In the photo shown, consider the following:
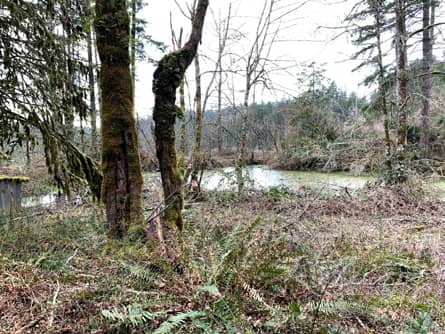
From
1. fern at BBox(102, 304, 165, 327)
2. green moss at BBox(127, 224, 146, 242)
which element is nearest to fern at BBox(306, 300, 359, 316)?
fern at BBox(102, 304, 165, 327)

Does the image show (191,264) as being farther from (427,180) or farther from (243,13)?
(243,13)

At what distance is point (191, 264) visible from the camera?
2098 millimetres

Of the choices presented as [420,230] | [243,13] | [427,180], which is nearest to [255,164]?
[243,13]

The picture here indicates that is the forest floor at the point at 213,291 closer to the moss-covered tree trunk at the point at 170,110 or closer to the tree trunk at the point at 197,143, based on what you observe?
the moss-covered tree trunk at the point at 170,110

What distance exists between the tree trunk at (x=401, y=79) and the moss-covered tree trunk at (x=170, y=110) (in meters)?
6.29

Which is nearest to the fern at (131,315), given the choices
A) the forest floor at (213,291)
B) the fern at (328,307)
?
the forest floor at (213,291)

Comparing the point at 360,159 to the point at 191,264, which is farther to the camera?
the point at 360,159

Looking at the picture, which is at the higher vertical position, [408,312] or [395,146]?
[395,146]

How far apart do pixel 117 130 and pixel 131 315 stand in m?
2.46

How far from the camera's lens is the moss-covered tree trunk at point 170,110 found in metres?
3.56

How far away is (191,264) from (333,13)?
852cm

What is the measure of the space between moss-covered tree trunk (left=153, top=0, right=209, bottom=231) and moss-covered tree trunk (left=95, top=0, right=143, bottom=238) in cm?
36

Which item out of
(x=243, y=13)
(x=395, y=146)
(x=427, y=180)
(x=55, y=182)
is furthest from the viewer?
(x=243, y=13)

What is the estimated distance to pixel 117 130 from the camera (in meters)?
3.49
